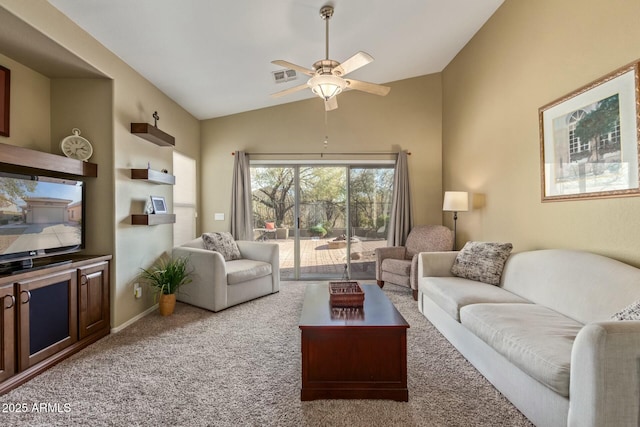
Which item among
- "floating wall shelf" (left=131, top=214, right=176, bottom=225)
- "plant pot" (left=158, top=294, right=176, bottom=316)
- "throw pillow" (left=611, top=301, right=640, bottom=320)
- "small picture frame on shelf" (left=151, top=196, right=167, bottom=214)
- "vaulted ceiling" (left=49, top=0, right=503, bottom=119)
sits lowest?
"plant pot" (left=158, top=294, right=176, bottom=316)

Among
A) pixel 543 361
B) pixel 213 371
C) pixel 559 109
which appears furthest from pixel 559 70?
pixel 213 371

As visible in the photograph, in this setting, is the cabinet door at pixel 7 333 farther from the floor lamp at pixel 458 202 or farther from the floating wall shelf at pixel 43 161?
the floor lamp at pixel 458 202

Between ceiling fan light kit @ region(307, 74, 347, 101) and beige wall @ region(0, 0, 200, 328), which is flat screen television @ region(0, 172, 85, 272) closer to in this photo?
beige wall @ region(0, 0, 200, 328)

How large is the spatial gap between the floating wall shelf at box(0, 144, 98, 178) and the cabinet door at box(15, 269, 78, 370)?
2.71ft

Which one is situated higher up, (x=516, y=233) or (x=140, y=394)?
(x=516, y=233)

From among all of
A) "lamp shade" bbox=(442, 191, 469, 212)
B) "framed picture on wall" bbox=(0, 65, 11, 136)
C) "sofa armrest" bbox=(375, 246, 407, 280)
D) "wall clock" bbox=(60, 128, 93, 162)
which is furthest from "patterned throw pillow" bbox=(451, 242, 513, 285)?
"framed picture on wall" bbox=(0, 65, 11, 136)

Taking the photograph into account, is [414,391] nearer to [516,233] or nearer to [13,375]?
[516,233]

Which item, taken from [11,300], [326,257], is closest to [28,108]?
[11,300]

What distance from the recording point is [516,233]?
3170 millimetres

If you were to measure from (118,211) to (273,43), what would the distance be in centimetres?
232

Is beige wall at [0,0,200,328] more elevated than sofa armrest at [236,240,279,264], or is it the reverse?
beige wall at [0,0,200,328]

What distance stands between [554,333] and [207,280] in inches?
124

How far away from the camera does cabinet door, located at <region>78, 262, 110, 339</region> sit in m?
2.48

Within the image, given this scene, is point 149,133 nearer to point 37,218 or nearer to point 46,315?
point 37,218
